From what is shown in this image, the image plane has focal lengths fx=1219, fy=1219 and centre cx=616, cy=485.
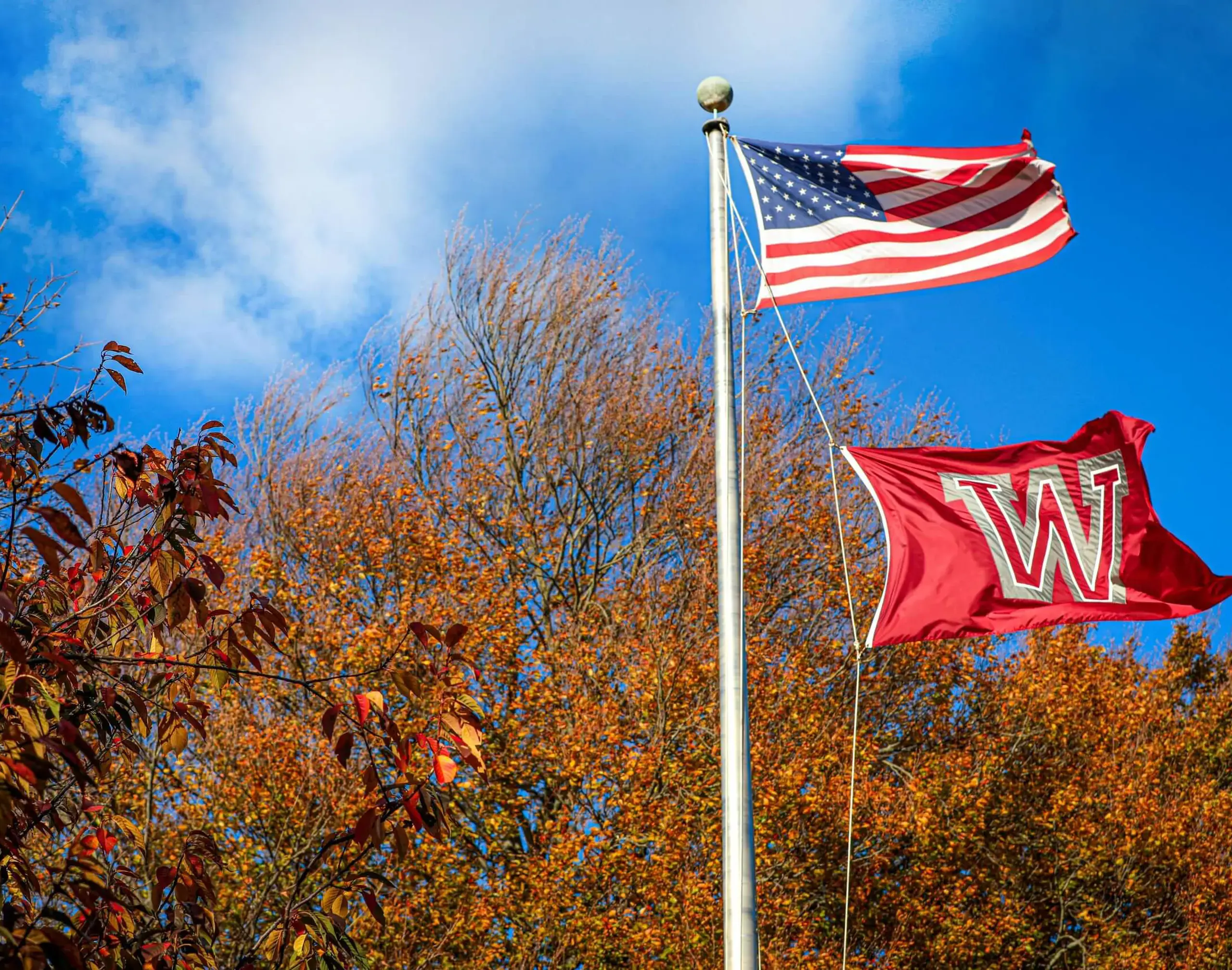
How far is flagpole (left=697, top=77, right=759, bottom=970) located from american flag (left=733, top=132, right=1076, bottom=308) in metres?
0.52

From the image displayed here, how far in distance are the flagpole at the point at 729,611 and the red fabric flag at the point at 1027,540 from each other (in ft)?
2.80

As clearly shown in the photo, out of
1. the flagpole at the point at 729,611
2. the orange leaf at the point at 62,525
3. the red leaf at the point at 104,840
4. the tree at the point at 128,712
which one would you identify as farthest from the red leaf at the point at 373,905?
the flagpole at the point at 729,611

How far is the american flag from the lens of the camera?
829 centimetres

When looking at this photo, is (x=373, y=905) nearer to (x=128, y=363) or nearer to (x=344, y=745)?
(x=344, y=745)

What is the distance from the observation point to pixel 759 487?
2095cm

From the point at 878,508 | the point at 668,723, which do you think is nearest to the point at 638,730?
the point at 668,723

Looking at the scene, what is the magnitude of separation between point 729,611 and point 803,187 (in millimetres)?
3410

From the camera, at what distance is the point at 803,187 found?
849cm

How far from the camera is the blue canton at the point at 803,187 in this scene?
8.40 metres

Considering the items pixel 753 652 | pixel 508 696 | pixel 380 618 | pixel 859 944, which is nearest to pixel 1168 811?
pixel 859 944

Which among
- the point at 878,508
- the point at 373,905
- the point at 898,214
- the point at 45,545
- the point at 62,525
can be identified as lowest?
the point at 373,905

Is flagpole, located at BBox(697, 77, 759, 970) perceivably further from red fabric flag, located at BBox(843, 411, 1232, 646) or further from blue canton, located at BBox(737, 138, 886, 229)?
red fabric flag, located at BBox(843, 411, 1232, 646)

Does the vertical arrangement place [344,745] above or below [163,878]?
above

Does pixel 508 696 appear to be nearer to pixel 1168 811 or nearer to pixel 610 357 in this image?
pixel 610 357
